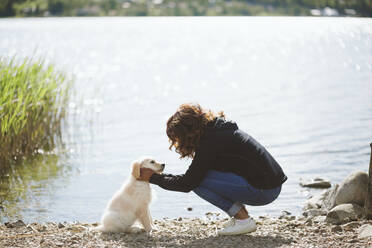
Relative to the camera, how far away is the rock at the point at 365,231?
5.33 m

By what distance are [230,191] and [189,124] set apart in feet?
2.68

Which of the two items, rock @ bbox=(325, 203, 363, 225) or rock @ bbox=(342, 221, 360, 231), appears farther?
rock @ bbox=(325, 203, 363, 225)

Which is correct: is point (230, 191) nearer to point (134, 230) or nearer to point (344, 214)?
point (134, 230)

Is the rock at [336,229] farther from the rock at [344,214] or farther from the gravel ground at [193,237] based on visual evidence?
the rock at [344,214]

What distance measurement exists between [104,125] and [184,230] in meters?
9.87

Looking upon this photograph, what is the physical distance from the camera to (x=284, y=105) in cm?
1881

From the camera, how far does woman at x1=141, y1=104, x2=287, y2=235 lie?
5.31 meters

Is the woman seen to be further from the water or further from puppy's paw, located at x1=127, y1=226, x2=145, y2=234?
the water

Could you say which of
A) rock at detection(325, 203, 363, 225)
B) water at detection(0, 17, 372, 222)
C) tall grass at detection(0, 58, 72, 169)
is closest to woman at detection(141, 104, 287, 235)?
rock at detection(325, 203, 363, 225)

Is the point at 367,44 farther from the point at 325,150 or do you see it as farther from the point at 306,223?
the point at 306,223

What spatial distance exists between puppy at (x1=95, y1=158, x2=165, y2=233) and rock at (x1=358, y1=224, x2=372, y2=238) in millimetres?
2154

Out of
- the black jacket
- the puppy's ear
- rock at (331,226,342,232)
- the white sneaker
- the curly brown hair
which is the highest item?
the curly brown hair

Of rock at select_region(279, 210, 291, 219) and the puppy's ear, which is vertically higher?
the puppy's ear

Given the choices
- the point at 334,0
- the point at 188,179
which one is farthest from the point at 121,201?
the point at 334,0
